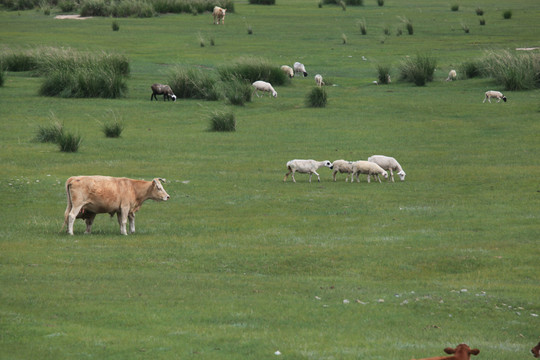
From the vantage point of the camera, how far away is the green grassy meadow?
11422mm

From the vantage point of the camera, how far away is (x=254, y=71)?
46.6 metres

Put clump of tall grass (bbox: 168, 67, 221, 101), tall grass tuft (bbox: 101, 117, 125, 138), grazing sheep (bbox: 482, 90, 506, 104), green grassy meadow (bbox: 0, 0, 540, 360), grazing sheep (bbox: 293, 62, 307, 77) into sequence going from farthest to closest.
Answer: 1. grazing sheep (bbox: 293, 62, 307, 77)
2. clump of tall grass (bbox: 168, 67, 221, 101)
3. grazing sheep (bbox: 482, 90, 506, 104)
4. tall grass tuft (bbox: 101, 117, 125, 138)
5. green grassy meadow (bbox: 0, 0, 540, 360)

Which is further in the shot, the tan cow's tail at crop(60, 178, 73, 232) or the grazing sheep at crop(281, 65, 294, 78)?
the grazing sheep at crop(281, 65, 294, 78)

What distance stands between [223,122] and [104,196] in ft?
59.2

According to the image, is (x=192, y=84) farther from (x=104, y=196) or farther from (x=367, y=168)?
(x=104, y=196)

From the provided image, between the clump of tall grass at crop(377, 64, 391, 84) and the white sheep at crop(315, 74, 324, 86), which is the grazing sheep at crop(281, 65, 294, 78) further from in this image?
the clump of tall grass at crop(377, 64, 391, 84)

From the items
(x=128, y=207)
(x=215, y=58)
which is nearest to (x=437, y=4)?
(x=215, y=58)

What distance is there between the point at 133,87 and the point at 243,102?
711 centimetres

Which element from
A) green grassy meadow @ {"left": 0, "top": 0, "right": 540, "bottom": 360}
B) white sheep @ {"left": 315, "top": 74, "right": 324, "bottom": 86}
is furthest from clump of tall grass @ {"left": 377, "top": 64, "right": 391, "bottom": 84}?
white sheep @ {"left": 315, "top": 74, "right": 324, "bottom": 86}

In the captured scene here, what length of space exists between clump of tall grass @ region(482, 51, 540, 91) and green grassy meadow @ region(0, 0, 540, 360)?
0.92 m

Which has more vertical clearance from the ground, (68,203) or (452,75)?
(452,75)

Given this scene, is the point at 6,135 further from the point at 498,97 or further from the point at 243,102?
the point at 498,97

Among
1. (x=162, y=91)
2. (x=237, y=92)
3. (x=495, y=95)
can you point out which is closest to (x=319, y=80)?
(x=237, y=92)

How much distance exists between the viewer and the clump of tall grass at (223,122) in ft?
116
